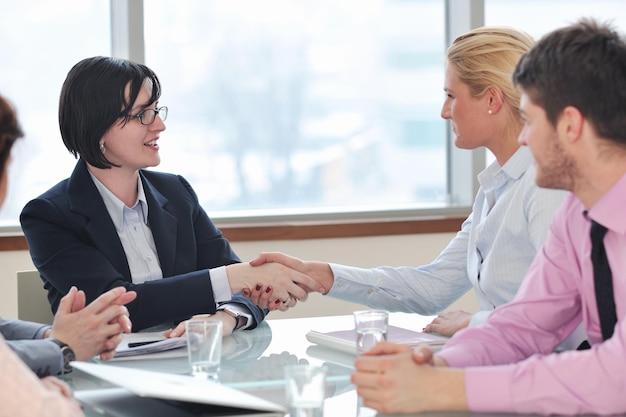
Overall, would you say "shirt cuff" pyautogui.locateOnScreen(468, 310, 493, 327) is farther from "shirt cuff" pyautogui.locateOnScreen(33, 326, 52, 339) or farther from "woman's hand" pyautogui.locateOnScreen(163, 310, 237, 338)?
"shirt cuff" pyautogui.locateOnScreen(33, 326, 52, 339)

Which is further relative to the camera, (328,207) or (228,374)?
(328,207)

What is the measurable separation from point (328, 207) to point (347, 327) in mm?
2119

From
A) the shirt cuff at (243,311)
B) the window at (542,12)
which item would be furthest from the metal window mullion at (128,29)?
the shirt cuff at (243,311)

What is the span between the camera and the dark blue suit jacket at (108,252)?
8.16 ft

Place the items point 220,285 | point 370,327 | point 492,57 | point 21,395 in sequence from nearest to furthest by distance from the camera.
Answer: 1. point 21,395
2. point 370,327
3. point 492,57
4. point 220,285

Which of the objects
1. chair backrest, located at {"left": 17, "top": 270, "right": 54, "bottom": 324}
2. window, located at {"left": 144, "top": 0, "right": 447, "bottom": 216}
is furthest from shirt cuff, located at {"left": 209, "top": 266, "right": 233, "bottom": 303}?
window, located at {"left": 144, "top": 0, "right": 447, "bottom": 216}

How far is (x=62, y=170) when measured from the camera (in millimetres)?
4105

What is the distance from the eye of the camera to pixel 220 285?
2564 mm

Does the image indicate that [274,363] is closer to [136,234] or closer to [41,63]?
[136,234]

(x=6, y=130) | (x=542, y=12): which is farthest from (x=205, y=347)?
(x=542, y=12)

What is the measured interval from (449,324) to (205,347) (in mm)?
675

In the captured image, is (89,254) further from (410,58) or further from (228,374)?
(410,58)

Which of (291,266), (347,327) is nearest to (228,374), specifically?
(347,327)

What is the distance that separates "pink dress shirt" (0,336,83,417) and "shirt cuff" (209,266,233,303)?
48.1 inches
